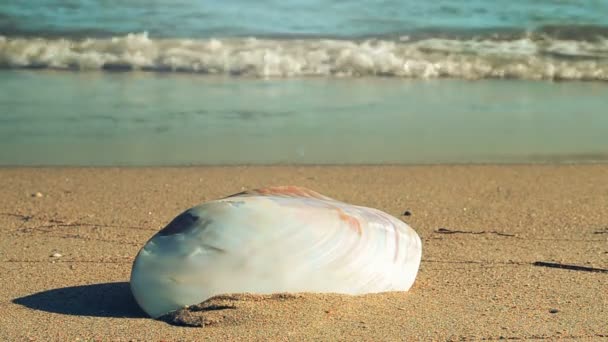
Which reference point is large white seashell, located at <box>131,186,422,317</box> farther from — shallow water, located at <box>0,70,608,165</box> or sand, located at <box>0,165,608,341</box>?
shallow water, located at <box>0,70,608,165</box>

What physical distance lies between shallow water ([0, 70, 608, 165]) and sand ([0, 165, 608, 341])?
1.09 feet

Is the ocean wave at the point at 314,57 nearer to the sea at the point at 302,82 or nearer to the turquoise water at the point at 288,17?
the sea at the point at 302,82

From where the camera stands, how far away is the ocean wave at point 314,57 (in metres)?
8.94

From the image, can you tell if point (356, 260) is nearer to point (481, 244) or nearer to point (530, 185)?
point (481, 244)

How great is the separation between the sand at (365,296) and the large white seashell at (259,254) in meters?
0.05

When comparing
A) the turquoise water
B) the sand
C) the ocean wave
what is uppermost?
the turquoise water

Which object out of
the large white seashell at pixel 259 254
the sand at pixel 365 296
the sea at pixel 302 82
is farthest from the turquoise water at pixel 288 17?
the large white seashell at pixel 259 254

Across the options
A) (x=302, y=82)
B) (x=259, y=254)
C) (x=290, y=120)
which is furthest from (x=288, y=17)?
(x=259, y=254)

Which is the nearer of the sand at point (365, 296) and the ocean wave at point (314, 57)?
the sand at point (365, 296)

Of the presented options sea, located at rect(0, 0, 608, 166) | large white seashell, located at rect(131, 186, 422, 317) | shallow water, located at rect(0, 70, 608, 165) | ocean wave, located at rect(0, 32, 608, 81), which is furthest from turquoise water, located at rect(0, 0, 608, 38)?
large white seashell, located at rect(131, 186, 422, 317)

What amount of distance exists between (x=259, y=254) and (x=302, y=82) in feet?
18.3

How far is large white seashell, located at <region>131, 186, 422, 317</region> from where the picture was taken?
2965 millimetres

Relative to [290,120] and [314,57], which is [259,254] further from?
[314,57]

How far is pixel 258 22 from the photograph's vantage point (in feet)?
36.1
